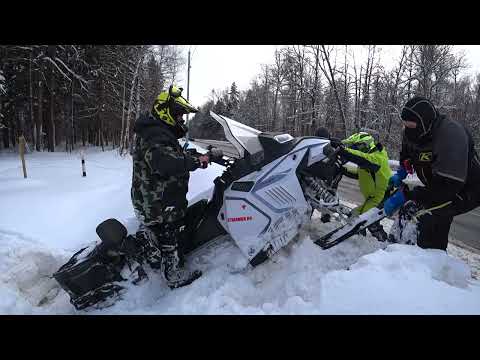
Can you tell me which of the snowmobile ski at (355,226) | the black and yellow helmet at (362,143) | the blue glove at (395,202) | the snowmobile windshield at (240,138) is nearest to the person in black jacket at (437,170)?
the blue glove at (395,202)

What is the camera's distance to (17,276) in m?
3.48

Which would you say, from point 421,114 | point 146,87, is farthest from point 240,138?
point 146,87

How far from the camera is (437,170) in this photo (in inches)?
113

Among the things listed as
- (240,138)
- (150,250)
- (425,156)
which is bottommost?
(150,250)

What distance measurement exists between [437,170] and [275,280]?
1871mm

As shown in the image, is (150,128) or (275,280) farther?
(150,128)

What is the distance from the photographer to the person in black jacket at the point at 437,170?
2854 millimetres

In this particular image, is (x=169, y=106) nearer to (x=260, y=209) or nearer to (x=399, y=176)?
(x=260, y=209)

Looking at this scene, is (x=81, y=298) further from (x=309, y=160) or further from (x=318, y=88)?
(x=318, y=88)

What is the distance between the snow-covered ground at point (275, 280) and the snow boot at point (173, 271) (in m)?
0.13

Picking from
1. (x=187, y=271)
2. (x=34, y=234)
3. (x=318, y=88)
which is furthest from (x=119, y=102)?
(x=187, y=271)

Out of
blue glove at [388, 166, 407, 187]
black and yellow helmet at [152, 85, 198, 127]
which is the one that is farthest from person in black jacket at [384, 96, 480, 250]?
black and yellow helmet at [152, 85, 198, 127]
